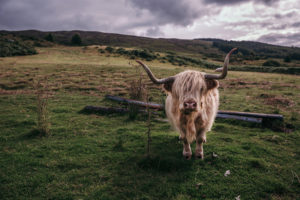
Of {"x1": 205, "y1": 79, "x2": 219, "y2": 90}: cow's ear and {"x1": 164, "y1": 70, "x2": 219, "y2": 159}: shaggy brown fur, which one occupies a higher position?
{"x1": 205, "y1": 79, "x2": 219, "y2": 90}: cow's ear

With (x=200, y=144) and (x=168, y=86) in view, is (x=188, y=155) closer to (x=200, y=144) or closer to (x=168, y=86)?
(x=200, y=144)

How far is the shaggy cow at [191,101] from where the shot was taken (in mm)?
3639

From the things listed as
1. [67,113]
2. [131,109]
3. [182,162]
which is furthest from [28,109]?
[182,162]

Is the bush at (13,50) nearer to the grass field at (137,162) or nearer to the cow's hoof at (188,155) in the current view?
the grass field at (137,162)

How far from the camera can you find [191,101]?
3.52 meters

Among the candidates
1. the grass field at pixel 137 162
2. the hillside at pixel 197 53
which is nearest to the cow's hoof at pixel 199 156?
the grass field at pixel 137 162

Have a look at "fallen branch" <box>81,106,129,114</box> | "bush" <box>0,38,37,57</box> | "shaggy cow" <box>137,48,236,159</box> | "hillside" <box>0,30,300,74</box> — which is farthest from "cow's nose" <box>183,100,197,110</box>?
"bush" <box>0,38,37,57</box>

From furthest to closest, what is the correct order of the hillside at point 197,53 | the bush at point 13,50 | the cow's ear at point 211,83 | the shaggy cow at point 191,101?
the hillside at point 197,53 → the bush at point 13,50 → the cow's ear at point 211,83 → the shaggy cow at point 191,101

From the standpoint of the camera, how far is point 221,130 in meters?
6.33

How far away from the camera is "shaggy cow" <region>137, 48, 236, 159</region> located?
3.64 m

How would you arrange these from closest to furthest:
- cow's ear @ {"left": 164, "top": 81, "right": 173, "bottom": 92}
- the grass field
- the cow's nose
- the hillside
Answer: the grass field < the cow's nose < cow's ear @ {"left": 164, "top": 81, "right": 173, "bottom": 92} < the hillside

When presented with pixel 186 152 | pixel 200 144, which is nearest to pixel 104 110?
pixel 186 152

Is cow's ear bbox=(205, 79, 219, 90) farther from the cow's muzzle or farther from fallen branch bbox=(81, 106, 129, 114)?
fallen branch bbox=(81, 106, 129, 114)

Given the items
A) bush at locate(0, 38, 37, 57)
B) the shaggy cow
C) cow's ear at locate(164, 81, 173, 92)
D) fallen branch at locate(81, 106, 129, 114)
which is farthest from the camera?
bush at locate(0, 38, 37, 57)
